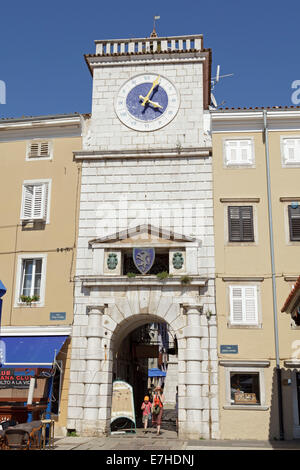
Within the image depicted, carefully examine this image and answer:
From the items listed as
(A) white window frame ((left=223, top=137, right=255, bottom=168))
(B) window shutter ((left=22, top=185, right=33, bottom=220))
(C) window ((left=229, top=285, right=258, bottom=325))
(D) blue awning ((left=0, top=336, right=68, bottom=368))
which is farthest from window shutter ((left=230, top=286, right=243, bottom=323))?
(B) window shutter ((left=22, top=185, right=33, bottom=220))

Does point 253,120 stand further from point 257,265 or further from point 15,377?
point 15,377

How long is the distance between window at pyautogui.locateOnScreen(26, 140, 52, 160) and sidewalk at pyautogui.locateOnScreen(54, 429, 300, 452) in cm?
1099

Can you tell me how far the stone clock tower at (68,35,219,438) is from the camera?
1748cm

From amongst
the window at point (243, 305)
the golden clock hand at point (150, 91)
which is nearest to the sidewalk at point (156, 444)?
the window at point (243, 305)

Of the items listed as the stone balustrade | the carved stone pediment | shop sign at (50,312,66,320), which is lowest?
shop sign at (50,312,66,320)

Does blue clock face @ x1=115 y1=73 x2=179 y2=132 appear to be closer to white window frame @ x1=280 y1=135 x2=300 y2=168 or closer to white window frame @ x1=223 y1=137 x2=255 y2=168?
white window frame @ x1=223 y1=137 x2=255 y2=168

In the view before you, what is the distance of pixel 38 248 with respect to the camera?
19.7 metres

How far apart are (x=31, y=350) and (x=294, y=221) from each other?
10729mm

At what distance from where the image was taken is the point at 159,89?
68.3 ft

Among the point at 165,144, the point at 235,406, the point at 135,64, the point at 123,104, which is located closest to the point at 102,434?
the point at 235,406

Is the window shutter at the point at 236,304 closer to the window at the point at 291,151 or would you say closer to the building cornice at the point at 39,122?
the window at the point at 291,151
